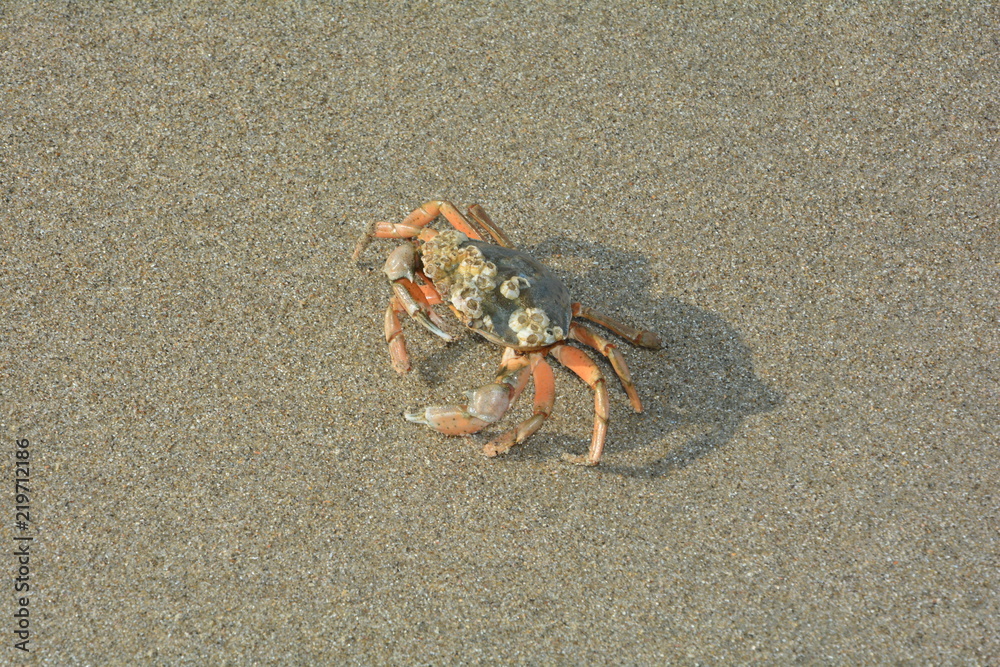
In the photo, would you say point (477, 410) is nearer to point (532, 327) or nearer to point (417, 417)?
point (417, 417)

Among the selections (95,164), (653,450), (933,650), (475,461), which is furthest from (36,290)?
(933,650)

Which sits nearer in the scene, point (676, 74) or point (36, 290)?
point (36, 290)

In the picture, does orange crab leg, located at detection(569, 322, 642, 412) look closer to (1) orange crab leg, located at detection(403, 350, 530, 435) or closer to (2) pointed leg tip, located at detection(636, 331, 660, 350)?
(2) pointed leg tip, located at detection(636, 331, 660, 350)

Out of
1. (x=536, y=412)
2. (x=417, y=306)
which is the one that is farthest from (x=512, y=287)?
(x=536, y=412)

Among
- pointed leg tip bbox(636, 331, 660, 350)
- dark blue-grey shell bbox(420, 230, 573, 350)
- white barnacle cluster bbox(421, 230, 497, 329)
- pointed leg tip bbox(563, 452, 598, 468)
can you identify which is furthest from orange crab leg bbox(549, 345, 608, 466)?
white barnacle cluster bbox(421, 230, 497, 329)

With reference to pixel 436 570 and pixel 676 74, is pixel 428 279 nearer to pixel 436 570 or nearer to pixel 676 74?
pixel 436 570

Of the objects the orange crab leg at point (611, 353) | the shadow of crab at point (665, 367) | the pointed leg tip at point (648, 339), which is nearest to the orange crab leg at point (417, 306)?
the orange crab leg at point (611, 353)
